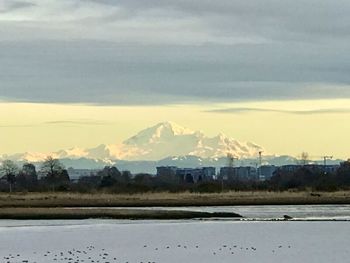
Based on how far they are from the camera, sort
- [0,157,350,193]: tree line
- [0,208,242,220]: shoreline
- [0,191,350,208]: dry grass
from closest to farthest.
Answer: [0,208,242,220]: shoreline → [0,191,350,208]: dry grass → [0,157,350,193]: tree line

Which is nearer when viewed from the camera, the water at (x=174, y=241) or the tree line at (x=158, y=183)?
the water at (x=174, y=241)

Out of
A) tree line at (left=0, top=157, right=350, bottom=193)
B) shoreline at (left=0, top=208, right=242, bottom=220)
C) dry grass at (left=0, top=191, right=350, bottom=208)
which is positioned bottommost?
shoreline at (left=0, top=208, right=242, bottom=220)

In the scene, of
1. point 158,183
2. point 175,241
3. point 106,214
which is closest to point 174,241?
point 175,241

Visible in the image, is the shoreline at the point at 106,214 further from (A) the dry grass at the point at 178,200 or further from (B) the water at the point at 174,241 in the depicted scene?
(A) the dry grass at the point at 178,200

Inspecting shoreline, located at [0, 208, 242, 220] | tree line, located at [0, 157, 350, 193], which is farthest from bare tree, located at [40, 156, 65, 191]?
shoreline, located at [0, 208, 242, 220]

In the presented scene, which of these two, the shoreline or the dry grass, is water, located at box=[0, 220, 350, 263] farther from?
the dry grass

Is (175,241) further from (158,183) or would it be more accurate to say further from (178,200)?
(158,183)

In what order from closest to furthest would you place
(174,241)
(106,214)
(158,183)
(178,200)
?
(174,241), (106,214), (178,200), (158,183)

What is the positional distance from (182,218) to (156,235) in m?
18.5

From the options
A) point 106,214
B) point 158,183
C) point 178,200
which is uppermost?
point 158,183

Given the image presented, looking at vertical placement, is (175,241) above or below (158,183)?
Result: below

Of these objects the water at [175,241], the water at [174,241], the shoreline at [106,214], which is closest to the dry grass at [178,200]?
the shoreline at [106,214]

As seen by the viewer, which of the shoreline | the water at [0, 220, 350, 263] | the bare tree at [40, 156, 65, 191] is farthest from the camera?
the bare tree at [40, 156, 65, 191]

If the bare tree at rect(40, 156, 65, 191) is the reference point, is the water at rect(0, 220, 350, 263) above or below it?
below
